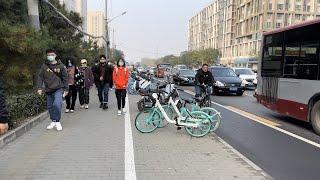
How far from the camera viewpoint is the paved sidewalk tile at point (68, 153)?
6.66 m

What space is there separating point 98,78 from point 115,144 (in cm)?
719

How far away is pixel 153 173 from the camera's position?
673cm

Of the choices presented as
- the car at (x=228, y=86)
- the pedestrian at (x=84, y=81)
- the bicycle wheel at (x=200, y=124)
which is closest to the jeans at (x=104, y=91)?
the pedestrian at (x=84, y=81)

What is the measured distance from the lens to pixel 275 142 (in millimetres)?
9891

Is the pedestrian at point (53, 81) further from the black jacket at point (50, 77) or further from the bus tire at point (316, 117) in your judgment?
the bus tire at point (316, 117)

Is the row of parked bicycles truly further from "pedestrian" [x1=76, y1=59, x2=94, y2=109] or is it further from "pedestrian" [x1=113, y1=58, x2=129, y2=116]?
"pedestrian" [x1=76, y1=59, x2=94, y2=109]

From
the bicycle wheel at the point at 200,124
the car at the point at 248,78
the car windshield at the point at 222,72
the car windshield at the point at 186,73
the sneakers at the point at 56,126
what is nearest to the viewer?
the bicycle wheel at the point at 200,124

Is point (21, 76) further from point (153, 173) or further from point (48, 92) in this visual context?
point (153, 173)

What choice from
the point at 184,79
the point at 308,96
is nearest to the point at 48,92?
the point at 308,96

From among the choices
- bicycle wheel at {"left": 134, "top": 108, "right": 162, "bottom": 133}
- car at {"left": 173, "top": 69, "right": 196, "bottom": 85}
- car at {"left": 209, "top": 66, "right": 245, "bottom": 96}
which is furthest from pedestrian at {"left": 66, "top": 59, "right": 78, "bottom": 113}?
car at {"left": 173, "top": 69, "right": 196, "bottom": 85}

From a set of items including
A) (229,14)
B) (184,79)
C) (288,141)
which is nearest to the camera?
(288,141)

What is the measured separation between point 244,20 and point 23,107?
105151 millimetres

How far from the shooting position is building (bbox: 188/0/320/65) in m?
99.2

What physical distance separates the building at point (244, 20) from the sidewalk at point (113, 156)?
7241 centimetres
